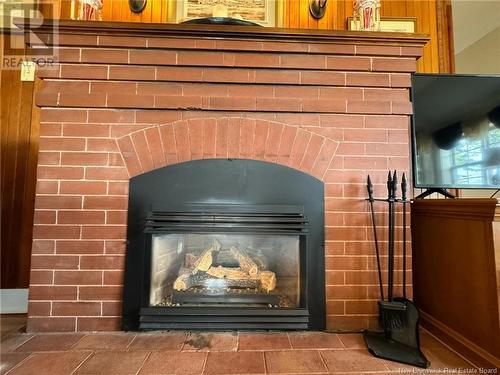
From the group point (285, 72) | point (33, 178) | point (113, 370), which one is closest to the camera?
point (113, 370)

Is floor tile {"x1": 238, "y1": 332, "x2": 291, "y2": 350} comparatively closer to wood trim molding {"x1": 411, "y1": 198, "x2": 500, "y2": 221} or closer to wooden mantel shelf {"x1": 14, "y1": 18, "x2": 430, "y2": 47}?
wood trim molding {"x1": 411, "y1": 198, "x2": 500, "y2": 221}

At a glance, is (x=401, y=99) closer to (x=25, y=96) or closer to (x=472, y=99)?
(x=472, y=99)

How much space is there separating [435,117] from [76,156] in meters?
1.89

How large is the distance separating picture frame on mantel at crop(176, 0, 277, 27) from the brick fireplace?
0.59 m

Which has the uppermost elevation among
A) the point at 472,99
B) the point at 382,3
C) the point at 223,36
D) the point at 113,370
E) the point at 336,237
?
the point at 382,3

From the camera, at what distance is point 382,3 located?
1.92m

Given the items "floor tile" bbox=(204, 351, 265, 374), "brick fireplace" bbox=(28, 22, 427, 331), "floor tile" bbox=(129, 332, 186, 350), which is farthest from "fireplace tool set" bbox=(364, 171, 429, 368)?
"floor tile" bbox=(129, 332, 186, 350)

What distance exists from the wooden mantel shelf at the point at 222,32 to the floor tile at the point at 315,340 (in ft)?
4.78

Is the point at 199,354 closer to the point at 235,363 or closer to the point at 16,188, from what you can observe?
the point at 235,363

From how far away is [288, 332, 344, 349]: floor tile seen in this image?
45.8 inches

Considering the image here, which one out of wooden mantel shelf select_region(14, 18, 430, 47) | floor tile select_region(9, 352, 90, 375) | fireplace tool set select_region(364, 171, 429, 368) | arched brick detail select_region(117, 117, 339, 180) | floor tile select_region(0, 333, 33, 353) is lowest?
floor tile select_region(9, 352, 90, 375)

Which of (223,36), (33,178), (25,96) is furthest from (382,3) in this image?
(33,178)

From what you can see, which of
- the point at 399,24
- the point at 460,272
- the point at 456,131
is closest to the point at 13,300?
the point at 460,272

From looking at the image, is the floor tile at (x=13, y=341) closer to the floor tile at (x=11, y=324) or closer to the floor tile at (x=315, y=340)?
the floor tile at (x=11, y=324)
